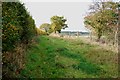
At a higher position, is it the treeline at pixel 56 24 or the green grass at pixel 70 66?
the treeline at pixel 56 24

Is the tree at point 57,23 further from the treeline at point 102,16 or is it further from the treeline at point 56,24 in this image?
the treeline at point 102,16

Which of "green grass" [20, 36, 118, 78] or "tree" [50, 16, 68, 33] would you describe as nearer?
"green grass" [20, 36, 118, 78]

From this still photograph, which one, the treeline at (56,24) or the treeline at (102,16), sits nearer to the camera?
the treeline at (102,16)

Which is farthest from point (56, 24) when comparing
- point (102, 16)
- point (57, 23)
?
point (102, 16)

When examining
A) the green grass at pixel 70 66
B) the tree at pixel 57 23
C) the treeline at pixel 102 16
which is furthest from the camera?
the tree at pixel 57 23

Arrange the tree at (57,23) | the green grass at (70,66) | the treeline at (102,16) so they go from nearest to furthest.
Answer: the green grass at (70,66) < the treeline at (102,16) < the tree at (57,23)

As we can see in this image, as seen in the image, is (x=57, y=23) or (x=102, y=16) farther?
(x=57, y=23)

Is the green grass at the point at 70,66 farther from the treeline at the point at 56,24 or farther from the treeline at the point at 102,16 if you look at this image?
the treeline at the point at 56,24

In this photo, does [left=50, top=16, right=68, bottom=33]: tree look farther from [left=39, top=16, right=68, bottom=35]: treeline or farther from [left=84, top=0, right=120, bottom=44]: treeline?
[left=84, top=0, right=120, bottom=44]: treeline

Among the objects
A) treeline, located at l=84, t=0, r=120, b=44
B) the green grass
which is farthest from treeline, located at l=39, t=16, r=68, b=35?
the green grass

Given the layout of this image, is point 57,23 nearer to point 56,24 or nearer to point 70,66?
point 56,24

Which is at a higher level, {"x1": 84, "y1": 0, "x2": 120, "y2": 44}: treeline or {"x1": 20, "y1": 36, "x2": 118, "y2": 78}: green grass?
{"x1": 84, "y1": 0, "x2": 120, "y2": 44}: treeline

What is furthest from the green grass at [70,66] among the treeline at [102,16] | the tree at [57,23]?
the tree at [57,23]

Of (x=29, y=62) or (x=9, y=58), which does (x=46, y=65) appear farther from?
(x=9, y=58)
